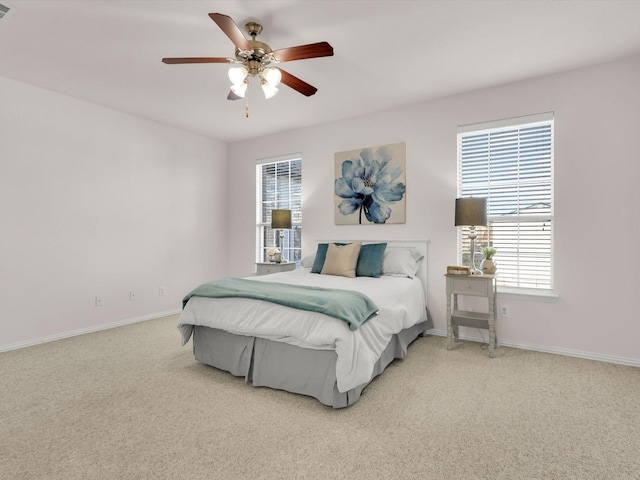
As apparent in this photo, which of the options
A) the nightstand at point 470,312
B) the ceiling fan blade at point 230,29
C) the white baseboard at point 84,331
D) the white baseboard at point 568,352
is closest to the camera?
the ceiling fan blade at point 230,29

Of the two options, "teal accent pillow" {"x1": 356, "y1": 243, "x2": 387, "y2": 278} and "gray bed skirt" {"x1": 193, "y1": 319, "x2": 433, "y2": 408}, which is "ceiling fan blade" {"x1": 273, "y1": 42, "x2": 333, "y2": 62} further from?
"teal accent pillow" {"x1": 356, "y1": 243, "x2": 387, "y2": 278}

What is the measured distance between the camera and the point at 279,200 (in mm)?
5422

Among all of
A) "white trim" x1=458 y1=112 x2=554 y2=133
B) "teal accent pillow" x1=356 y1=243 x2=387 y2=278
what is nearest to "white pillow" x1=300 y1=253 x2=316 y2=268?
"teal accent pillow" x1=356 y1=243 x2=387 y2=278

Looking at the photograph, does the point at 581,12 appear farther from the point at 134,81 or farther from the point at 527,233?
the point at 134,81

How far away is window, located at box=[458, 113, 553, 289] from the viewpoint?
137 inches

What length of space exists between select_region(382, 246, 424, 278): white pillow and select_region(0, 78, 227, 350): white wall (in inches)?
118

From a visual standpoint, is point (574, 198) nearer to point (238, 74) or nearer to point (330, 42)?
point (330, 42)

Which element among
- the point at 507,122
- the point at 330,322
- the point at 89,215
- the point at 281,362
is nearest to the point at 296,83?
the point at 330,322

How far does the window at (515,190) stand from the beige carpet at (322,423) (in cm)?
92

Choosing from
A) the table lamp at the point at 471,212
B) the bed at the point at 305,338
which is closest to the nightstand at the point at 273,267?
the bed at the point at 305,338

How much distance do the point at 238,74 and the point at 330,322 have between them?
1.83 m

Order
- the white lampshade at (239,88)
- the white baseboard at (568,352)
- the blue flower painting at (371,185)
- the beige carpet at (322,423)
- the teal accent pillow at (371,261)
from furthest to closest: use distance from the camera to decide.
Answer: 1. the blue flower painting at (371,185)
2. the teal accent pillow at (371,261)
3. the white baseboard at (568,352)
4. the white lampshade at (239,88)
5. the beige carpet at (322,423)

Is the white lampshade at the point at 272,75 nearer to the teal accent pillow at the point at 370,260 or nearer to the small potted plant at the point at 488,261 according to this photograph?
the teal accent pillow at the point at 370,260

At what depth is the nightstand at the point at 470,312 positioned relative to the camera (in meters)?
3.29
